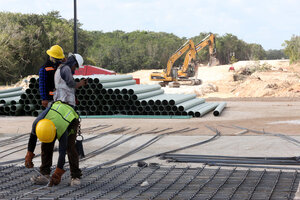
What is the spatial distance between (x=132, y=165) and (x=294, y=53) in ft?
211

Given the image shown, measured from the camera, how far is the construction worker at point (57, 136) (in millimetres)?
6410

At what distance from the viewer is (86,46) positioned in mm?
74812

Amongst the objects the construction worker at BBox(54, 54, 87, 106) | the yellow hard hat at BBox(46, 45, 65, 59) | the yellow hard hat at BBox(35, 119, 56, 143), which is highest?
the yellow hard hat at BBox(46, 45, 65, 59)

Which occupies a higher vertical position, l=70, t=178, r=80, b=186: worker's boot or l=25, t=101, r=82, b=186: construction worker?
l=25, t=101, r=82, b=186: construction worker

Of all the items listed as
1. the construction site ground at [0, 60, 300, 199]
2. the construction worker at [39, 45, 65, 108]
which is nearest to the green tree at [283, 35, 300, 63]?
the construction site ground at [0, 60, 300, 199]

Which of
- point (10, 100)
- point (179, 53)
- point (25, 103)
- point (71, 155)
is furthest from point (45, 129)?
point (179, 53)

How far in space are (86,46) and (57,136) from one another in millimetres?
69379

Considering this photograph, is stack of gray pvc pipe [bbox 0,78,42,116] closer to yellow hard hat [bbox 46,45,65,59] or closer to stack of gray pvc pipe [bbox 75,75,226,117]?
stack of gray pvc pipe [bbox 75,75,226,117]

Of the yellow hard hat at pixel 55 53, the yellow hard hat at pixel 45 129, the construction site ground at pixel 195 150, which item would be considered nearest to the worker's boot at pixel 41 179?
the construction site ground at pixel 195 150

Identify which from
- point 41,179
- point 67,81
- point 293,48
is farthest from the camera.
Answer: point 293,48

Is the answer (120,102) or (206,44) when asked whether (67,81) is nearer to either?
(120,102)

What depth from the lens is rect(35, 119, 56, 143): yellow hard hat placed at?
6.37 meters

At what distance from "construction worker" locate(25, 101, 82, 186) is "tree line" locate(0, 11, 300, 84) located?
43226 mm

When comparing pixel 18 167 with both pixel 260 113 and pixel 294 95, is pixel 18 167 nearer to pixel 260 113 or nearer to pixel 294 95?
pixel 260 113
